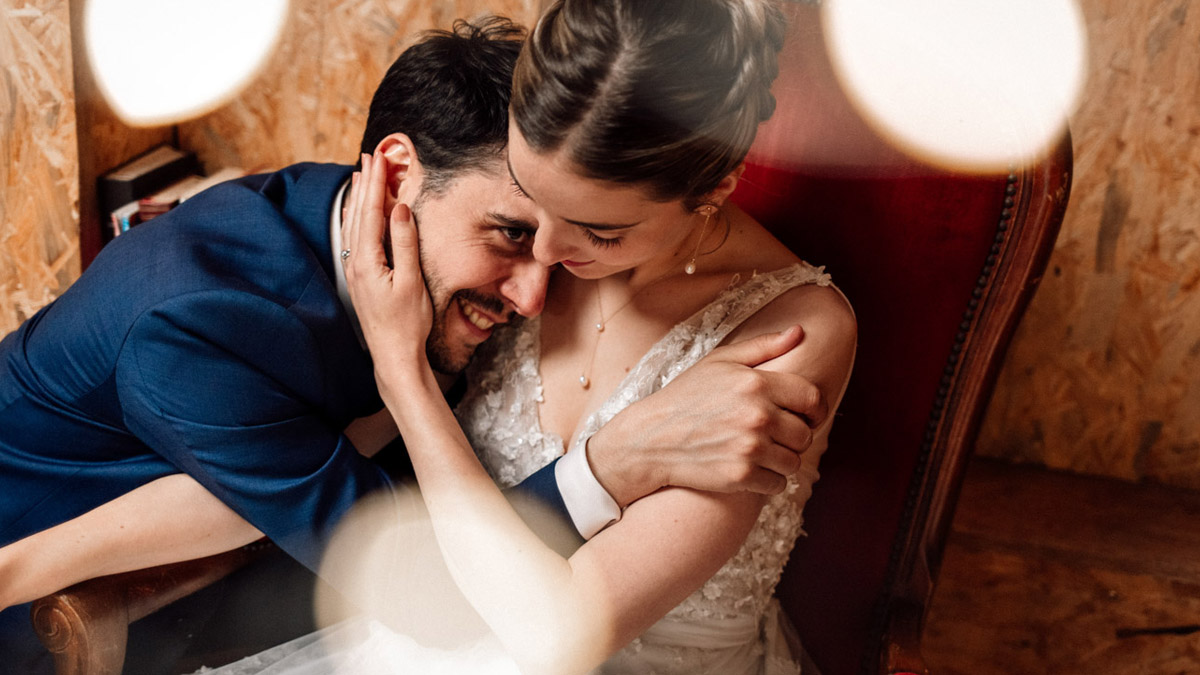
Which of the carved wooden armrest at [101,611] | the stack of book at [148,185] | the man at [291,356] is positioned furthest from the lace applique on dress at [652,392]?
the stack of book at [148,185]

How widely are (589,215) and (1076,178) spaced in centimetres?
138

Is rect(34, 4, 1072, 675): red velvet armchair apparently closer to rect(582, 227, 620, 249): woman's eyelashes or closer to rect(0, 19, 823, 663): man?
rect(0, 19, 823, 663): man

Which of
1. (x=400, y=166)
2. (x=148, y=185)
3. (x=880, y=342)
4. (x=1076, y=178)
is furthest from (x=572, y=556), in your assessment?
(x=148, y=185)

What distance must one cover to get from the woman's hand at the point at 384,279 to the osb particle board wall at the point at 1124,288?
1453 millimetres

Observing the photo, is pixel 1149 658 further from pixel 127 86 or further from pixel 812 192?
pixel 127 86

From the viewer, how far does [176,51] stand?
2.16 meters

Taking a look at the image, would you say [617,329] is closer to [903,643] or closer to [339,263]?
[339,263]

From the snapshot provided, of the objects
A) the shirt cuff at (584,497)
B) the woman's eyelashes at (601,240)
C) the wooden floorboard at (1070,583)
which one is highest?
the woman's eyelashes at (601,240)

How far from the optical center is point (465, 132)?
136cm

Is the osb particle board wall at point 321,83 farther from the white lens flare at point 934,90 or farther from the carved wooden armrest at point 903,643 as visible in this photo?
the carved wooden armrest at point 903,643

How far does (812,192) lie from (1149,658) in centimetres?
131

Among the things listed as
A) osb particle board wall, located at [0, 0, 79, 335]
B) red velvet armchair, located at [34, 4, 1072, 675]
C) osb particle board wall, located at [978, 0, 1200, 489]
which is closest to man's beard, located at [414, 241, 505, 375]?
red velvet armchair, located at [34, 4, 1072, 675]

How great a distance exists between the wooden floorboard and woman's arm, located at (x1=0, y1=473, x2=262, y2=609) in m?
1.57

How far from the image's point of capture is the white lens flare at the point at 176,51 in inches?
80.3
